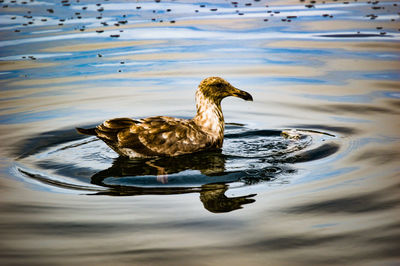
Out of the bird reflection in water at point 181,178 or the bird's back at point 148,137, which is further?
the bird's back at point 148,137

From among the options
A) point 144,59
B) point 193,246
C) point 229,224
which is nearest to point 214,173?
point 229,224

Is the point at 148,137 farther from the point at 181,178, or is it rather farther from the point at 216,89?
the point at 216,89

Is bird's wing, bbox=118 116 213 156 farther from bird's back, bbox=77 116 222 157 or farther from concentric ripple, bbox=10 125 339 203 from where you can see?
concentric ripple, bbox=10 125 339 203

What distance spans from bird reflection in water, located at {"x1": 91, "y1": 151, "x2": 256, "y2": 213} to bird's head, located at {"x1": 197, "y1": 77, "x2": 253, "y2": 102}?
3.27ft

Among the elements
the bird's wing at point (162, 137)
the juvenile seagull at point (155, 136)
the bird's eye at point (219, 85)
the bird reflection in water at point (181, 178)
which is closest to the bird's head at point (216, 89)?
the bird's eye at point (219, 85)

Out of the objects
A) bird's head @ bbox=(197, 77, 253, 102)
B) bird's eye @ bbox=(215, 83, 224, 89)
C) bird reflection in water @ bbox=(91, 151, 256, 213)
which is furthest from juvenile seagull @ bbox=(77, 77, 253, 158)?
bird's eye @ bbox=(215, 83, 224, 89)

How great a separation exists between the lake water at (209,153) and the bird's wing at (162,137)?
0.21m

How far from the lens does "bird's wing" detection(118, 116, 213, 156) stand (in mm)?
8711

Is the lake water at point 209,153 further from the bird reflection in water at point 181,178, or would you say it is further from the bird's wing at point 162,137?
the bird's wing at point 162,137

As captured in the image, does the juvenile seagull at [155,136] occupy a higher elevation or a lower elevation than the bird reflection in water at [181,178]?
higher

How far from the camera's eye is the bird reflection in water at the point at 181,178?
22.6 ft

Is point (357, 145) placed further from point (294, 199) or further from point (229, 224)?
point (229, 224)

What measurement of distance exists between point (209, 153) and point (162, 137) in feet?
2.62

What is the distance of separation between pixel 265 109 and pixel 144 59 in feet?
18.3
